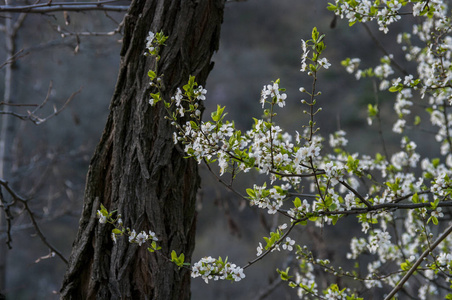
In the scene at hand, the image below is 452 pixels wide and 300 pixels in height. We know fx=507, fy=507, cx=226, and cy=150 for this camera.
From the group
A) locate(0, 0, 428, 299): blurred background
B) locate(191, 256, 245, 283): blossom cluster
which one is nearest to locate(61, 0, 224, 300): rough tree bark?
locate(191, 256, 245, 283): blossom cluster

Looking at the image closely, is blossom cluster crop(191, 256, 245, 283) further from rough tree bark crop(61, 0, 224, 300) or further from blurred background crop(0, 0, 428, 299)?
blurred background crop(0, 0, 428, 299)

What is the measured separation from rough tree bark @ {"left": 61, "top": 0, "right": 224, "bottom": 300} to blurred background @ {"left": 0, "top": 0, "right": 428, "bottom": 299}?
3.88 metres

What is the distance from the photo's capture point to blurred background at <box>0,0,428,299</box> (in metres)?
10.2

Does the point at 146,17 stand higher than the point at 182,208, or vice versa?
the point at 146,17

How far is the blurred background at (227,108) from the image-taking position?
1016 centimetres

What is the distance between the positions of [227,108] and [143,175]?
1283cm

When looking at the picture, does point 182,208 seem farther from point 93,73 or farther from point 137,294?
point 93,73

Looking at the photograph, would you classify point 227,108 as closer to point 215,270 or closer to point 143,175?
point 143,175

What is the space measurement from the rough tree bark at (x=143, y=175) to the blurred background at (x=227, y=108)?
153 inches

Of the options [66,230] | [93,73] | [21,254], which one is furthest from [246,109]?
[21,254]

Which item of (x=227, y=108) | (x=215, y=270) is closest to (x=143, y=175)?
(x=215, y=270)

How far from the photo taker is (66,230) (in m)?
12.3

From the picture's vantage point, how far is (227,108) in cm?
1455

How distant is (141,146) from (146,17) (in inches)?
19.3
